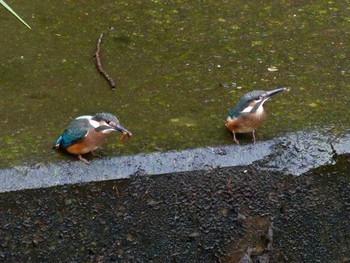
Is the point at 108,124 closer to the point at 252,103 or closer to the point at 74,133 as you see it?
the point at 74,133

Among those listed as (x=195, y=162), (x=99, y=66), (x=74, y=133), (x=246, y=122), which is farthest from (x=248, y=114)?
(x=99, y=66)

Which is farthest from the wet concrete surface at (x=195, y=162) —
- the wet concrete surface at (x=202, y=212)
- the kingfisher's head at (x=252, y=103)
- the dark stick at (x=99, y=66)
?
the dark stick at (x=99, y=66)

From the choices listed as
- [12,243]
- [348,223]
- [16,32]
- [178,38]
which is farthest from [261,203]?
[16,32]

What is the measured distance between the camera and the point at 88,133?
288cm

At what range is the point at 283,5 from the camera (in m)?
4.23

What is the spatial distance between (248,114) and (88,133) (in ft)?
1.94

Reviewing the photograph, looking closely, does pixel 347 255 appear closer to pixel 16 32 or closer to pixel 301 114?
pixel 301 114

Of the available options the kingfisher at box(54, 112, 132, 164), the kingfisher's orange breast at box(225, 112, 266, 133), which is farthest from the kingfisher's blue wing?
the kingfisher's orange breast at box(225, 112, 266, 133)

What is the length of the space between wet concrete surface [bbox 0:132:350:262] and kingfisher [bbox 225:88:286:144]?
0.07 m

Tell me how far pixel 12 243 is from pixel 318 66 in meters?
1.59

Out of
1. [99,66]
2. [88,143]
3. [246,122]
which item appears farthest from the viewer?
[99,66]

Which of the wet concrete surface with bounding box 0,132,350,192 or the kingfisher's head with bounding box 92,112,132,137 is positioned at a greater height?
the kingfisher's head with bounding box 92,112,132,137

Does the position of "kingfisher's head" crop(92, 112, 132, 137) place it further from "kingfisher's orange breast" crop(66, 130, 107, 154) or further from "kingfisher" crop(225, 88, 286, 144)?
"kingfisher" crop(225, 88, 286, 144)

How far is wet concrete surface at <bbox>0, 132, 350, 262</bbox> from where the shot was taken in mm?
Answer: 2824
